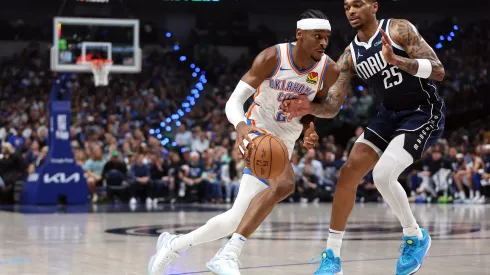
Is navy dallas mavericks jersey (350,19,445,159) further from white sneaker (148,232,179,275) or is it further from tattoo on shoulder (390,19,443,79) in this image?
white sneaker (148,232,179,275)

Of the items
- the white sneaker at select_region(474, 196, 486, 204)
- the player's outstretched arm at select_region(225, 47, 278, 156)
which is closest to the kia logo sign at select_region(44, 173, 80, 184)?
the white sneaker at select_region(474, 196, 486, 204)

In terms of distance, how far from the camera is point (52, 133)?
597 inches

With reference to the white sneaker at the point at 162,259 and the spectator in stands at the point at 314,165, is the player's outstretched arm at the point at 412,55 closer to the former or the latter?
the white sneaker at the point at 162,259

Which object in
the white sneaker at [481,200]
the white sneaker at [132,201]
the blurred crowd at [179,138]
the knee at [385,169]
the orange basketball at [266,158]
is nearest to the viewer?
the orange basketball at [266,158]

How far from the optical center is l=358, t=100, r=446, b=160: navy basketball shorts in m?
5.95

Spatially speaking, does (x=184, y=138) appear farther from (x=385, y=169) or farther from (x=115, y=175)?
(x=385, y=169)

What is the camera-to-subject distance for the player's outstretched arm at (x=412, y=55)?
5.67 metres

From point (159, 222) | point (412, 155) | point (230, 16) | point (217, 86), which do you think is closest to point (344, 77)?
point (412, 155)

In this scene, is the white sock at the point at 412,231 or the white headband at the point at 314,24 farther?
the white sock at the point at 412,231

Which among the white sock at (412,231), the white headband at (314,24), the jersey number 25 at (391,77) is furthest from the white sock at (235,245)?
the jersey number 25 at (391,77)

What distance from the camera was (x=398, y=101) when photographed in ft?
20.0

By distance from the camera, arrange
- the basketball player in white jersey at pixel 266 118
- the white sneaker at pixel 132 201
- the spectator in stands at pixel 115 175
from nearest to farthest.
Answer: the basketball player in white jersey at pixel 266 118 → the spectator in stands at pixel 115 175 → the white sneaker at pixel 132 201

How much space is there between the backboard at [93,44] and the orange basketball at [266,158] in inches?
400

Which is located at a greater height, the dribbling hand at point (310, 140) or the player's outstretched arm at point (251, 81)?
the player's outstretched arm at point (251, 81)
